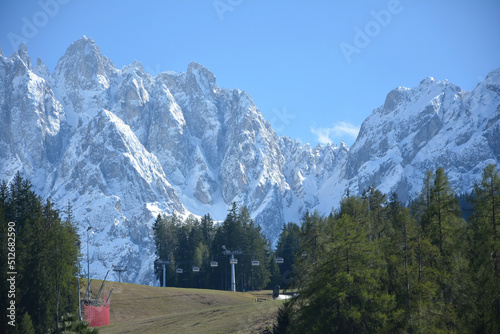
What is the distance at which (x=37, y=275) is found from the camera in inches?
2822

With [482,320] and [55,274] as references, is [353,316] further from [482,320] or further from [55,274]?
[55,274]

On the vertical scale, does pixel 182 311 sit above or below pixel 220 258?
below

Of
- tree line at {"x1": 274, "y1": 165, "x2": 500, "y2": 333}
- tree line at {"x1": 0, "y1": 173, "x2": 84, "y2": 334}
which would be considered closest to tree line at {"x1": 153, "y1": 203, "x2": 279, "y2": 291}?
tree line at {"x1": 0, "y1": 173, "x2": 84, "y2": 334}

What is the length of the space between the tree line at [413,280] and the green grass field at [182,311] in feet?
45.4

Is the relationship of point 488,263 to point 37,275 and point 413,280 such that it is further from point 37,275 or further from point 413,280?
point 37,275

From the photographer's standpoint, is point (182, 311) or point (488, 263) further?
point (182, 311)

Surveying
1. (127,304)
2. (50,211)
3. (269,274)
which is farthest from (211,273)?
(50,211)

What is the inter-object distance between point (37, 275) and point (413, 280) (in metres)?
46.7

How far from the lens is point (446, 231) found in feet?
158

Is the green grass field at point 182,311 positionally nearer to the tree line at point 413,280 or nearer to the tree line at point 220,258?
A: the tree line at point 413,280

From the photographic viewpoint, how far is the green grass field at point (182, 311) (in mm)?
63888

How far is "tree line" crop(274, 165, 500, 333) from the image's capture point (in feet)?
143

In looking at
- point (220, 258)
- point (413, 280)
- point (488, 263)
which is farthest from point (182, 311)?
point (488, 263)

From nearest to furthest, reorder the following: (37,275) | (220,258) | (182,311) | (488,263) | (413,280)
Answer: (413,280) < (488,263) < (37,275) < (182,311) < (220,258)
